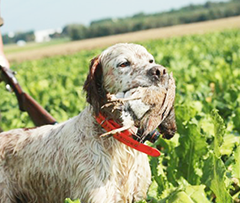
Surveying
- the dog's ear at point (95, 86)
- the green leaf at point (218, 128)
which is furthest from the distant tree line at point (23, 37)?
the green leaf at point (218, 128)

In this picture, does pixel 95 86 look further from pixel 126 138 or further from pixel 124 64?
pixel 126 138

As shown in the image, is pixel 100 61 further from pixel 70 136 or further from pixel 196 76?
pixel 196 76

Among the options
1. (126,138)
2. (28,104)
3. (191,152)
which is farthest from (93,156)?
(28,104)

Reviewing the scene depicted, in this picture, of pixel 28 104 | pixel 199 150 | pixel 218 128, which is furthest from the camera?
pixel 28 104

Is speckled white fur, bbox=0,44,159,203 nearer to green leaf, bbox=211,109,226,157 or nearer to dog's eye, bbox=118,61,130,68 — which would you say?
dog's eye, bbox=118,61,130,68


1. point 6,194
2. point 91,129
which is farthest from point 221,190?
point 6,194

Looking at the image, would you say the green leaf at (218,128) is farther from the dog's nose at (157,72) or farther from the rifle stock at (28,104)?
the rifle stock at (28,104)

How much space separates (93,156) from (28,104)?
1.96m

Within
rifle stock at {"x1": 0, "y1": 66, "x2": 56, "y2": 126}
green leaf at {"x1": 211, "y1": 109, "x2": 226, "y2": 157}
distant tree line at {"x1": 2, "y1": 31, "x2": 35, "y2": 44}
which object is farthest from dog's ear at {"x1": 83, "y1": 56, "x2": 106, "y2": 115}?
distant tree line at {"x1": 2, "y1": 31, "x2": 35, "y2": 44}

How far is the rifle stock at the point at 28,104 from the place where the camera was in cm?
460

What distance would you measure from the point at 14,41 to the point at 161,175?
365 feet

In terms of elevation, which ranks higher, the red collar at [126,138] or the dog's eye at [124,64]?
the dog's eye at [124,64]

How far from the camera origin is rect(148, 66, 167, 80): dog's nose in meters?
2.67

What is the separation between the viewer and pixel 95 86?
3.01 m
